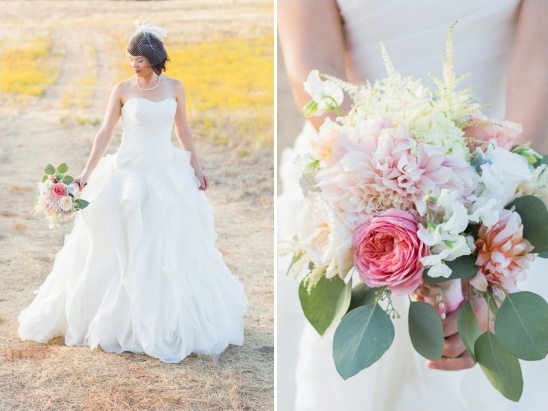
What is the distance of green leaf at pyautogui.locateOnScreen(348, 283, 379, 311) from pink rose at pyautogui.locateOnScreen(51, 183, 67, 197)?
1094mm

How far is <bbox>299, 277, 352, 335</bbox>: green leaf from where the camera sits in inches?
54.2

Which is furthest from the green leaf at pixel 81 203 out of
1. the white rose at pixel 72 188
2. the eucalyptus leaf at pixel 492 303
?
the eucalyptus leaf at pixel 492 303

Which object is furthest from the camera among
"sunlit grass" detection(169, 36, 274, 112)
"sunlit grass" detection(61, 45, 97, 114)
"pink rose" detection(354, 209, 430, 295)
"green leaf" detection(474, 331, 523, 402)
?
"sunlit grass" detection(169, 36, 274, 112)

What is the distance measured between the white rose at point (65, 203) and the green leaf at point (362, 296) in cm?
108

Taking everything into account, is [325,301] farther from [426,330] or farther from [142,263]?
[142,263]

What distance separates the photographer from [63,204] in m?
2.22

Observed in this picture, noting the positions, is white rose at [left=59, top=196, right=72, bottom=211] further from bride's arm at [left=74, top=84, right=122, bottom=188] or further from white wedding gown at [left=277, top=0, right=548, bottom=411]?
white wedding gown at [left=277, top=0, right=548, bottom=411]

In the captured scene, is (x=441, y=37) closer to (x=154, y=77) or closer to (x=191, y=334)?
(x=154, y=77)

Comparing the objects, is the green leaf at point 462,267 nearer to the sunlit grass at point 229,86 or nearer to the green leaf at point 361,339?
the green leaf at point 361,339

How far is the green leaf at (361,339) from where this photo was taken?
1.25 m

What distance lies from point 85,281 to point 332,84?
1.40 meters

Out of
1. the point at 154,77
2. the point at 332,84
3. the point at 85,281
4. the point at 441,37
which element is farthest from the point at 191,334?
the point at 332,84

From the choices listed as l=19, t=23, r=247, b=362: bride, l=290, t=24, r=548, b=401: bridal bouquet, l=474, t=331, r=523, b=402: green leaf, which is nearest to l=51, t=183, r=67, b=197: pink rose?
l=19, t=23, r=247, b=362: bride

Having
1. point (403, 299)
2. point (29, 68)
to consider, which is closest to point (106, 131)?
point (403, 299)
